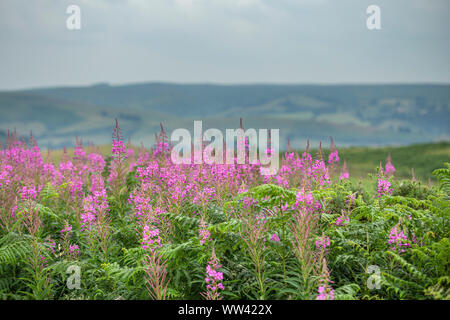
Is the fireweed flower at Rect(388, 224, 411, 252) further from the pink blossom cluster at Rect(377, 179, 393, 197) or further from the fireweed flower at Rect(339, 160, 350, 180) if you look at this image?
the fireweed flower at Rect(339, 160, 350, 180)

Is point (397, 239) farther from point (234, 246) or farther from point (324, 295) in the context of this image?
point (234, 246)

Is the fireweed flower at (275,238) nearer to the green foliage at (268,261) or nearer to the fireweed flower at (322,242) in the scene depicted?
the green foliage at (268,261)

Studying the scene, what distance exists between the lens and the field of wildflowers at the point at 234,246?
5465 millimetres

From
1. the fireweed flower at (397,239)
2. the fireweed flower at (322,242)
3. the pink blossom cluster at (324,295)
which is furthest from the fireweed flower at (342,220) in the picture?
the pink blossom cluster at (324,295)

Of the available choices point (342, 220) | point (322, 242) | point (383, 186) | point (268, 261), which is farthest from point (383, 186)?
point (268, 261)

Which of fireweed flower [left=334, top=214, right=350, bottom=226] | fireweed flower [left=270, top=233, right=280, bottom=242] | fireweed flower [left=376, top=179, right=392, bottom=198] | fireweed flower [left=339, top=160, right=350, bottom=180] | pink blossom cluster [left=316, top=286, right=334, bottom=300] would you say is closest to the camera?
pink blossom cluster [left=316, top=286, right=334, bottom=300]

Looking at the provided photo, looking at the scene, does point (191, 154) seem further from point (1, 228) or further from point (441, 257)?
point (441, 257)

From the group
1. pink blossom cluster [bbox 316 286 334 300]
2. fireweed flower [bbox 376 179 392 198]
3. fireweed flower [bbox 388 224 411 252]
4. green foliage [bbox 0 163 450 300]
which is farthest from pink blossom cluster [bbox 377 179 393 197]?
pink blossom cluster [bbox 316 286 334 300]

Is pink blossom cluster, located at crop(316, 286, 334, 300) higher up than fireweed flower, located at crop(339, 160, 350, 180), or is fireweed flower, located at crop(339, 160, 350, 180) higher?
fireweed flower, located at crop(339, 160, 350, 180)

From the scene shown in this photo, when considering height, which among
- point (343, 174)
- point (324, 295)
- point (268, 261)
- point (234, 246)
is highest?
point (343, 174)

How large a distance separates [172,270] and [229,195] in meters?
2.25

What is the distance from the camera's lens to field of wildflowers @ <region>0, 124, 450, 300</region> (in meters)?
5.46

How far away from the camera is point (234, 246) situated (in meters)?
5.83

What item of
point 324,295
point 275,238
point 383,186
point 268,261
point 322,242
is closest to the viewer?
point 324,295
